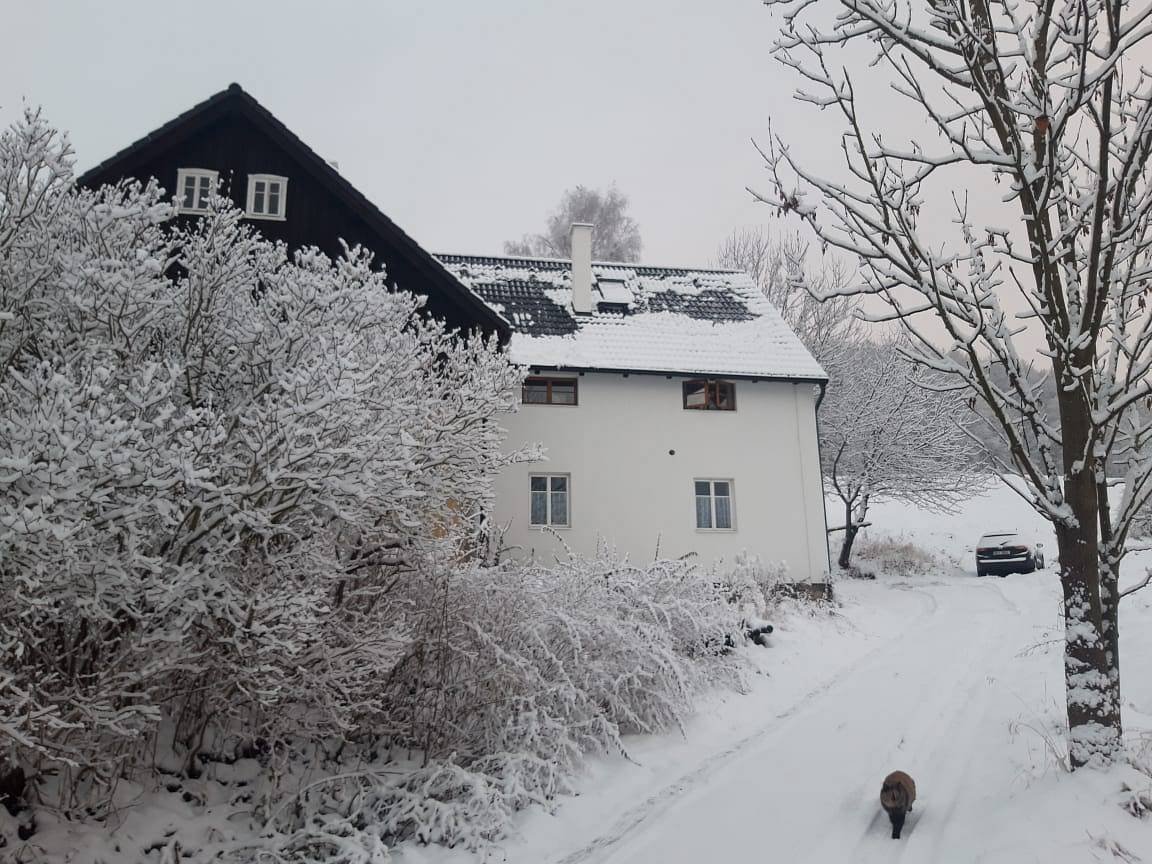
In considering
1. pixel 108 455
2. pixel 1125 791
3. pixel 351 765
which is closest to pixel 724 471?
pixel 351 765

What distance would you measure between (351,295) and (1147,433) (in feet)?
18.1

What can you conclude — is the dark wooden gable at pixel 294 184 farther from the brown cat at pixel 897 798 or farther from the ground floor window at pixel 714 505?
the brown cat at pixel 897 798

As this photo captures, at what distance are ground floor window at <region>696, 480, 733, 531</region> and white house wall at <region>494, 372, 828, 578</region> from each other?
154 millimetres

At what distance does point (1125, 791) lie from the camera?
4.64 metres

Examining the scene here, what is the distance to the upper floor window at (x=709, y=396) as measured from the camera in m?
17.9

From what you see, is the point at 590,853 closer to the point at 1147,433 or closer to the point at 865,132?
the point at 1147,433

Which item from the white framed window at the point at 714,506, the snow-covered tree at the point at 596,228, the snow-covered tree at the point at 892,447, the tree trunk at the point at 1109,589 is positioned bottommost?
the tree trunk at the point at 1109,589

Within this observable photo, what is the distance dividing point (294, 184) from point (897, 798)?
1294 centimetres

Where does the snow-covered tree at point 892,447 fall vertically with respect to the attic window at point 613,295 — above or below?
below

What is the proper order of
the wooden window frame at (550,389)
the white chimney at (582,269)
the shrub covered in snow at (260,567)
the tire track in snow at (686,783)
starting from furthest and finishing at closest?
the white chimney at (582,269) < the wooden window frame at (550,389) < the tire track in snow at (686,783) < the shrub covered in snow at (260,567)

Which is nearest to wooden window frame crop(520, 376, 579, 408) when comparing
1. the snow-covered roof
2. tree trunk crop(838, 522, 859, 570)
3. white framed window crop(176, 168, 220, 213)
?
the snow-covered roof

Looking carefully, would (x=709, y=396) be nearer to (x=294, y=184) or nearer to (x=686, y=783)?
(x=294, y=184)

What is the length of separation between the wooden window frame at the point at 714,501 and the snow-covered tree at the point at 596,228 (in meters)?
14.8

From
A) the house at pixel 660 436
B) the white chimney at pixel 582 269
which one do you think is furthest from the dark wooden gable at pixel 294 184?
the white chimney at pixel 582 269
